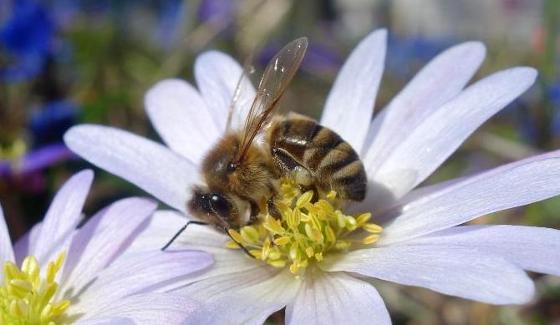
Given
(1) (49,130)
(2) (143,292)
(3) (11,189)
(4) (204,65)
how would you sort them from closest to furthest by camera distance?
(2) (143,292)
(4) (204,65)
(3) (11,189)
(1) (49,130)

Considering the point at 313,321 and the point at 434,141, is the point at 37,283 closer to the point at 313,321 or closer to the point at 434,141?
the point at 313,321

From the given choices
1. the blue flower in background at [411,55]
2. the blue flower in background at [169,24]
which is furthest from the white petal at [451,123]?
the blue flower in background at [169,24]

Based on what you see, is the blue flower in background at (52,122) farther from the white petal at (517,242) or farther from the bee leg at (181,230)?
the white petal at (517,242)

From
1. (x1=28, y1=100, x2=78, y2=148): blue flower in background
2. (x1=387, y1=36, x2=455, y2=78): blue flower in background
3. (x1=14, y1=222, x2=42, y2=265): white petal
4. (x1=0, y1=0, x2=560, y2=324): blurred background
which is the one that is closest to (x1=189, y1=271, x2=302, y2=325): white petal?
(x1=14, y1=222, x2=42, y2=265): white petal

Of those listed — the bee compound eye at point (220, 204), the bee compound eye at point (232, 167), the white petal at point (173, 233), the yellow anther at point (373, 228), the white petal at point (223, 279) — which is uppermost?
the bee compound eye at point (232, 167)

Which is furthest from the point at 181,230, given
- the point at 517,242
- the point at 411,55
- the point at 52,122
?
the point at 411,55

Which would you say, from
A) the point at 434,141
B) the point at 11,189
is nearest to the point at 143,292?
the point at 434,141
